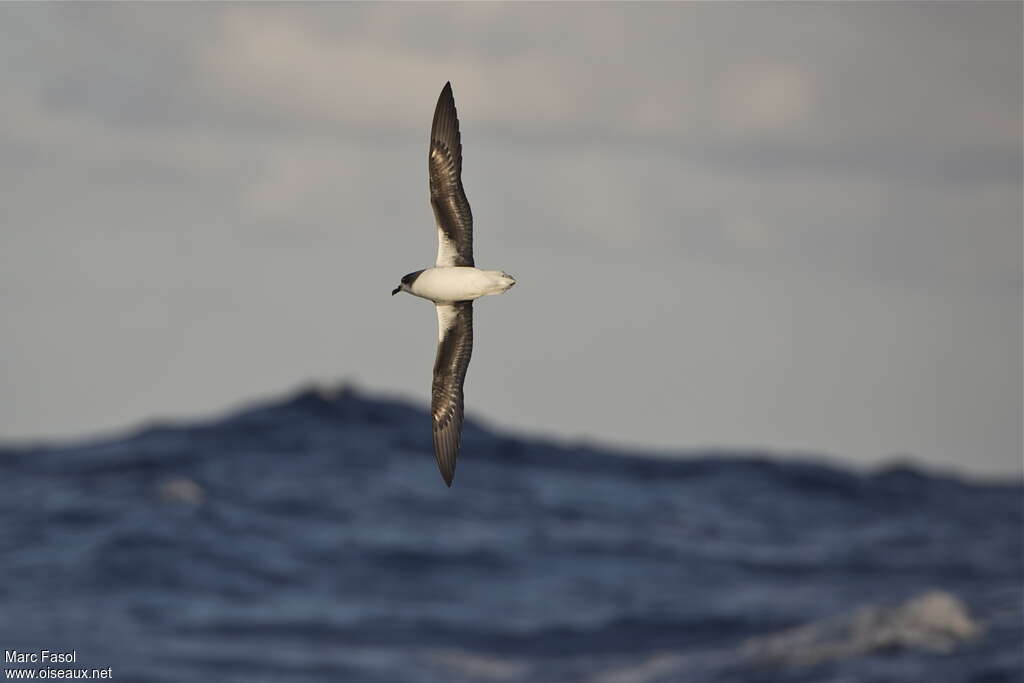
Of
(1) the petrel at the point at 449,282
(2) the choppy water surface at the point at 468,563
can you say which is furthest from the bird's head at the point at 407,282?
(2) the choppy water surface at the point at 468,563

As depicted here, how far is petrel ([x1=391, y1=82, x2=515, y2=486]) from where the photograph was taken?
1619 centimetres

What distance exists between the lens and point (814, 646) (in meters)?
87.4

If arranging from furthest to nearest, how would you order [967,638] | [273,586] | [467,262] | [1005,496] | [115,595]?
[1005,496] < [273,586] < [115,595] < [967,638] < [467,262]

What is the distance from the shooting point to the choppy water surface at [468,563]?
86688mm

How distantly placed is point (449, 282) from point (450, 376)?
9.14 ft

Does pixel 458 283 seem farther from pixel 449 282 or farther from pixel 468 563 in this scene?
pixel 468 563

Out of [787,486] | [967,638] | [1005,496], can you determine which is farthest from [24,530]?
[1005,496]

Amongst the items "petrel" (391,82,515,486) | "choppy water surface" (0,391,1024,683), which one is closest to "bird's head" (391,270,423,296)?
"petrel" (391,82,515,486)

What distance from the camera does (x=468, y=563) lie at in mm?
116500

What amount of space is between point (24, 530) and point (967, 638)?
2518 inches

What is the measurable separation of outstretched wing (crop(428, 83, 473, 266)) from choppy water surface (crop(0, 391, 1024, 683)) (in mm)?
61081

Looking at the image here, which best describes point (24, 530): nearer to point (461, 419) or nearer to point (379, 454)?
point (379, 454)

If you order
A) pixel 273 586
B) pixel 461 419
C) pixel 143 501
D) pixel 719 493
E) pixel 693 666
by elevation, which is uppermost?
pixel 719 493

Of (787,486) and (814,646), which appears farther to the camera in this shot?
(787,486)
